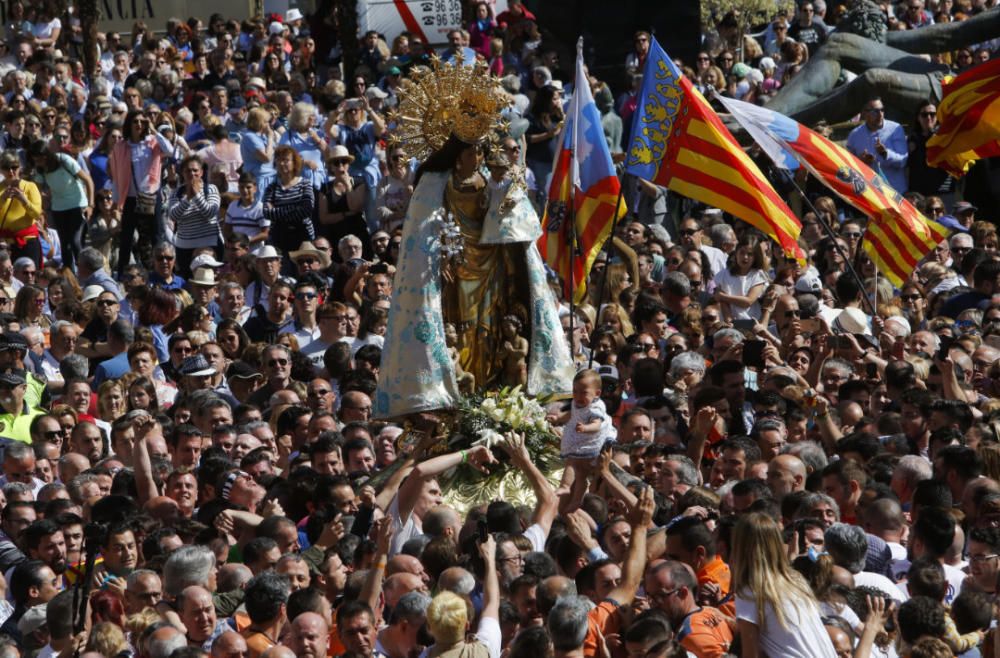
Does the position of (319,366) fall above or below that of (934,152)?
below

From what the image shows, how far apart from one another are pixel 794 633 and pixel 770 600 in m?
0.15

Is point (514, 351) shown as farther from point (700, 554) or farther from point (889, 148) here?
point (889, 148)

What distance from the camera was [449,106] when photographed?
42.6 feet

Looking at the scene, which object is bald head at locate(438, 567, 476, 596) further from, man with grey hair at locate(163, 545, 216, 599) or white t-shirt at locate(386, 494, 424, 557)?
white t-shirt at locate(386, 494, 424, 557)

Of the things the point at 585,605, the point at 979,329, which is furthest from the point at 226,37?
the point at 585,605

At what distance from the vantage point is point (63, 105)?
918 inches

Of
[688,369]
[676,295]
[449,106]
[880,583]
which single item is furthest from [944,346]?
[880,583]

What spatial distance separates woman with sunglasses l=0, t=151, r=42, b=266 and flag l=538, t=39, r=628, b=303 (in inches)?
213

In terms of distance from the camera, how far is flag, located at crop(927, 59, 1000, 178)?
16172 millimetres

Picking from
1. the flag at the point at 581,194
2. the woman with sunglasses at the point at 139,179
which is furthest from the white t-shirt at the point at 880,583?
the woman with sunglasses at the point at 139,179

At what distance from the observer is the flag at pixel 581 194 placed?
16.0m

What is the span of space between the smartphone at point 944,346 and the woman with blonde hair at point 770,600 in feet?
18.2

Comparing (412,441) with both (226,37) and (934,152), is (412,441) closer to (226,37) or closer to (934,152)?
(934,152)

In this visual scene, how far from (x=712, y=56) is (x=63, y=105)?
729 centimetres
